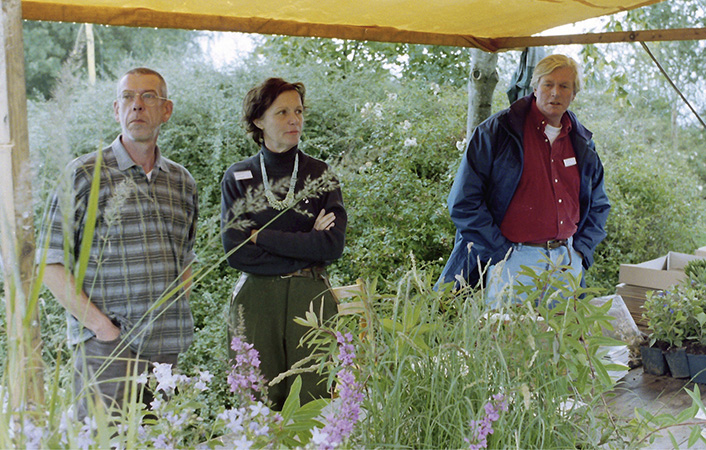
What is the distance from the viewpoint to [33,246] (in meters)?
1.17

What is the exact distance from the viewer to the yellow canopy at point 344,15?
277 cm

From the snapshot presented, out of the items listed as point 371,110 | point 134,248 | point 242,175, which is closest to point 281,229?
point 242,175

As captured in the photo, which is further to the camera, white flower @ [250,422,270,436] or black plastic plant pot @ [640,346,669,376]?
black plastic plant pot @ [640,346,669,376]

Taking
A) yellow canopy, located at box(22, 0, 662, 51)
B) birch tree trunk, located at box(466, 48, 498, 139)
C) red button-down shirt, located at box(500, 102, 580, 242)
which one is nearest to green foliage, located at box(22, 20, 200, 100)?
birch tree trunk, located at box(466, 48, 498, 139)

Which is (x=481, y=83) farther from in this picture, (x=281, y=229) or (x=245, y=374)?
(x=245, y=374)

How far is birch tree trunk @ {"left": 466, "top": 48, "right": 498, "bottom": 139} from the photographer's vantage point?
171 inches

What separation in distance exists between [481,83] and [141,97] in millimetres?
2531

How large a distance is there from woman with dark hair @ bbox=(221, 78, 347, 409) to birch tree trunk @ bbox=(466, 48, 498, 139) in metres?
1.79

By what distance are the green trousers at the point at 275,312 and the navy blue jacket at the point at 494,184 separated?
85 centimetres

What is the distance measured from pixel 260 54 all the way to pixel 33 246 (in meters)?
6.64

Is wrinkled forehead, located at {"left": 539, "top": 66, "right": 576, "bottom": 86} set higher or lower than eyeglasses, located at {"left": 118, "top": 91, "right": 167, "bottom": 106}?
higher

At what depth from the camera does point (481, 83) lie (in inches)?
173

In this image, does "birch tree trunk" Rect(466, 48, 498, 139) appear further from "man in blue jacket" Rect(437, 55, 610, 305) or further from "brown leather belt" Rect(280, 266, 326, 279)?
"brown leather belt" Rect(280, 266, 326, 279)

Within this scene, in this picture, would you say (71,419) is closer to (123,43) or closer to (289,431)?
(289,431)
